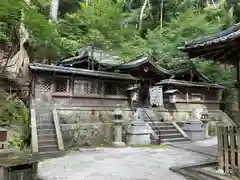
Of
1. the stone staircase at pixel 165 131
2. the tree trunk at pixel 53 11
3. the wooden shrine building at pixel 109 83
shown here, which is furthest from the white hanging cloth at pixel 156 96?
the tree trunk at pixel 53 11

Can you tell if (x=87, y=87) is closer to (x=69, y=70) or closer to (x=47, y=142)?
(x=69, y=70)

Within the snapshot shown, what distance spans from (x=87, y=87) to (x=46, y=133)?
176 inches

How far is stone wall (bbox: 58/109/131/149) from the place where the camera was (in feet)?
38.9

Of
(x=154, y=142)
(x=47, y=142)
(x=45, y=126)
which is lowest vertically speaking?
(x=154, y=142)

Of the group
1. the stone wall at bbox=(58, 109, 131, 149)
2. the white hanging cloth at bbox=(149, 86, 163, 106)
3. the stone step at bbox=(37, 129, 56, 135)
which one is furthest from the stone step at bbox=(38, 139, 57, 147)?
the white hanging cloth at bbox=(149, 86, 163, 106)

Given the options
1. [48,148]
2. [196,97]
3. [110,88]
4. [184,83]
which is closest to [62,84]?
[110,88]

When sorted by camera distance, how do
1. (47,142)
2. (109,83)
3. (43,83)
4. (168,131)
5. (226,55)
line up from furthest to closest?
(109,83)
(168,131)
(43,83)
(47,142)
(226,55)

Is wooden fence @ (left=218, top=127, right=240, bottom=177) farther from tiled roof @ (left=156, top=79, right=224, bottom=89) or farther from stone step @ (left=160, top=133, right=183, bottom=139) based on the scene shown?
tiled roof @ (left=156, top=79, right=224, bottom=89)

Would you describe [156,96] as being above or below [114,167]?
above

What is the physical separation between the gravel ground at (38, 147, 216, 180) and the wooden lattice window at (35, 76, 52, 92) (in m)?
5.41

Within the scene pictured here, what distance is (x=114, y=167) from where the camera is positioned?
704 cm

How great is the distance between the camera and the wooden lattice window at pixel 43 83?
42.3 ft

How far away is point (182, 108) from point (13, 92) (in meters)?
12.9

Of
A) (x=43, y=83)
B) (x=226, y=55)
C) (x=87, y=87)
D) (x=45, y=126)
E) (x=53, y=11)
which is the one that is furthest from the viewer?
(x=53, y=11)
